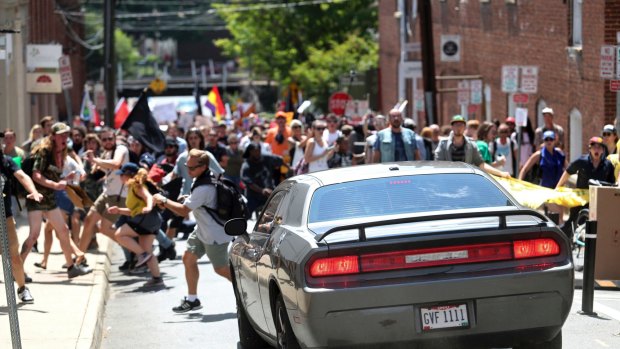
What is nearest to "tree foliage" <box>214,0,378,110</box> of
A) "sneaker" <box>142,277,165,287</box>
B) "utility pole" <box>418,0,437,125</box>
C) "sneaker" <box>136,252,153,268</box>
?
"utility pole" <box>418,0,437,125</box>

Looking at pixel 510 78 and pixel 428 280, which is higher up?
pixel 510 78

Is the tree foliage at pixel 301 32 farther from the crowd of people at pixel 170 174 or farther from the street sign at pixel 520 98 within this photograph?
the crowd of people at pixel 170 174

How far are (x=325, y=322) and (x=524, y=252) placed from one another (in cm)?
128

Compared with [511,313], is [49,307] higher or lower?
lower

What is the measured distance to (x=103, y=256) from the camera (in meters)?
18.5

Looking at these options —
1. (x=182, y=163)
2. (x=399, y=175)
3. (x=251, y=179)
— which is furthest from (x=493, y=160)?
(x=399, y=175)

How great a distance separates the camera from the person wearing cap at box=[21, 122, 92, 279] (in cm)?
1505

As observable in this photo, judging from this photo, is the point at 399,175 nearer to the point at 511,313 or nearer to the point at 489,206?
the point at 489,206

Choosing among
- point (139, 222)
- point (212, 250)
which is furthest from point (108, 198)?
point (212, 250)

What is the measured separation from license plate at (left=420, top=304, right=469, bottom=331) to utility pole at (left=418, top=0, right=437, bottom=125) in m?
20.6

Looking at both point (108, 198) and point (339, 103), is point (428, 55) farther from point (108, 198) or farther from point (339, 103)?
point (339, 103)

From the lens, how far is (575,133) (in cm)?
2891

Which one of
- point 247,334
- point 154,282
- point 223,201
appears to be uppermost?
point 223,201

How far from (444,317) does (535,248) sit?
0.72 meters
